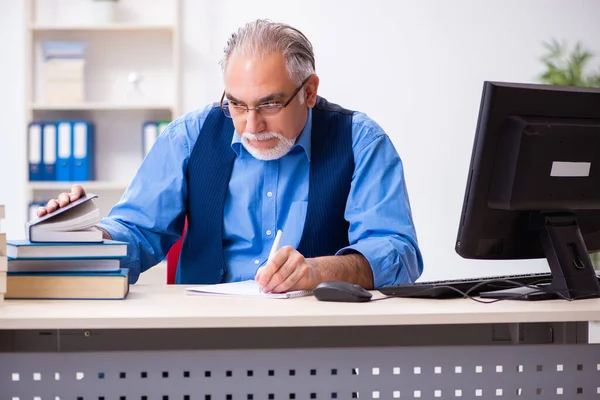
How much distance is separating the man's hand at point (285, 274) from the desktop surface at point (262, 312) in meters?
0.04

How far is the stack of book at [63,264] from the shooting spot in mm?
1481

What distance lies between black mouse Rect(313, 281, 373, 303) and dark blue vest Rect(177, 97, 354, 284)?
0.55m

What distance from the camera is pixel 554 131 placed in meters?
1.52

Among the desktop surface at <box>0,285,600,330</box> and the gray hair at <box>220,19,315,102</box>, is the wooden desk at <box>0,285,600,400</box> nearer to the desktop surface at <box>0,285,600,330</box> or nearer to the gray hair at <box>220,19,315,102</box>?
the desktop surface at <box>0,285,600,330</box>

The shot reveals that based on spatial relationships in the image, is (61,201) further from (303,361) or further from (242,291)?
(303,361)

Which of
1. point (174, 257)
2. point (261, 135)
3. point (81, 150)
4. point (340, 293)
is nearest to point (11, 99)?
point (81, 150)

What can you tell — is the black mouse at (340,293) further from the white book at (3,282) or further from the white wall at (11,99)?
the white wall at (11,99)

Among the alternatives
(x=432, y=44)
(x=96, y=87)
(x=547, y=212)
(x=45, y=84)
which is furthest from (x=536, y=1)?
(x=547, y=212)

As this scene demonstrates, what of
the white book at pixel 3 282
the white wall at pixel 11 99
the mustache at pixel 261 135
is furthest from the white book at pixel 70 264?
the white wall at pixel 11 99

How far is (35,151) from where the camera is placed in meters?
3.96

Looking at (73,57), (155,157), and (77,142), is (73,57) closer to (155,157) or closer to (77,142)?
(77,142)

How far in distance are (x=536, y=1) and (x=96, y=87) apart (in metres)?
2.46

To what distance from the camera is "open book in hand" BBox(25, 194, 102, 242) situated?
1.50 meters

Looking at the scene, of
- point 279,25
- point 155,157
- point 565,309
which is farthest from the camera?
point 155,157
